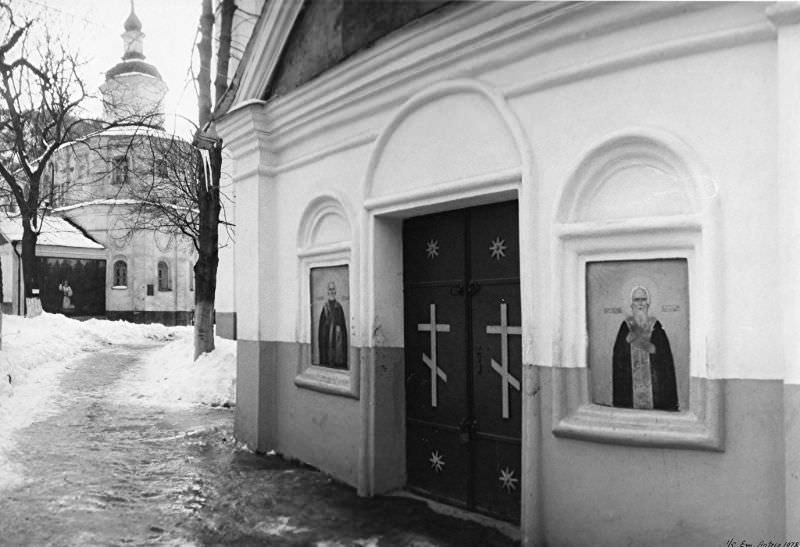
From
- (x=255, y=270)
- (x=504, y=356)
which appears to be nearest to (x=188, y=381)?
(x=255, y=270)

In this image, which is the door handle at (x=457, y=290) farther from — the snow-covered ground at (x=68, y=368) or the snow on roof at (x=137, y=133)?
the snow on roof at (x=137, y=133)

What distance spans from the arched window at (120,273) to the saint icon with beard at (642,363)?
3376 centimetres

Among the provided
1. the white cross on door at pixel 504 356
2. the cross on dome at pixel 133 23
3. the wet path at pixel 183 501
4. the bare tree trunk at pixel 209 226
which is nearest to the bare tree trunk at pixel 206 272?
the bare tree trunk at pixel 209 226

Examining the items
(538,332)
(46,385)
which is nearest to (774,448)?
(538,332)

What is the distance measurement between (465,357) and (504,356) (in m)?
0.40

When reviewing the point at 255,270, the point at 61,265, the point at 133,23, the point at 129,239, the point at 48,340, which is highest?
the point at 133,23

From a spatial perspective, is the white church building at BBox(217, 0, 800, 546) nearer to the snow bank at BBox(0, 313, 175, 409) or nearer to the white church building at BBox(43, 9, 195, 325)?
the snow bank at BBox(0, 313, 175, 409)

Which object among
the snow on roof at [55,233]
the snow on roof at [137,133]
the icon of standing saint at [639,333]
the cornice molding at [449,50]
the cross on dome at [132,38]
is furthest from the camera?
the cross on dome at [132,38]

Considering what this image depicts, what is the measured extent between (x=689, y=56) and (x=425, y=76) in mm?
1980

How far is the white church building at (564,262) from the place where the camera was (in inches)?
137

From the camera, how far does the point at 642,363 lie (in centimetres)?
390

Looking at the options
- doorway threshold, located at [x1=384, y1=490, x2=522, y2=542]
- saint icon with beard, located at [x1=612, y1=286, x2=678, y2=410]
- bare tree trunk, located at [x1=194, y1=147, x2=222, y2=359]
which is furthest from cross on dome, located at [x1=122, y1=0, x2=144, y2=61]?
saint icon with beard, located at [x1=612, y1=286, x2=678, y2=410]

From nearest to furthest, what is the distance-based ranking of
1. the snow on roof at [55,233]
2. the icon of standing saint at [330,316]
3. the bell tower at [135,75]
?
the icon of standing saint at [330,316] → the snow on roof at [55,233] → the bell tower at [135,75]

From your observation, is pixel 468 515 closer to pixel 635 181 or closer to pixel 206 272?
pixel 635 181
